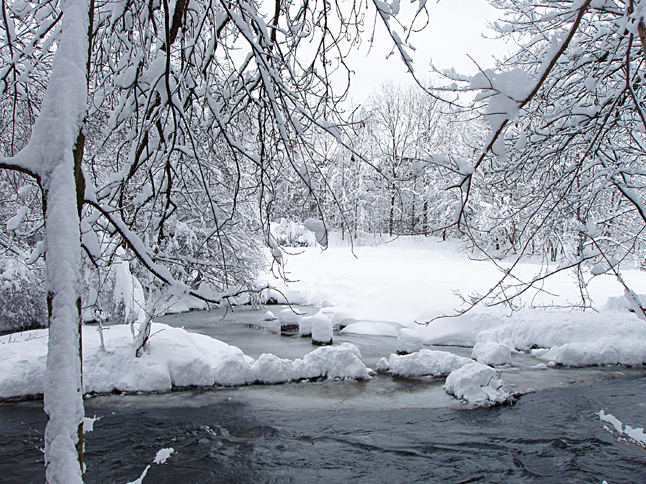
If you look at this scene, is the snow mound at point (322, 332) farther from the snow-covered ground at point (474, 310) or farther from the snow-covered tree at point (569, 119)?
the snow-covered tree at point (569, 119)

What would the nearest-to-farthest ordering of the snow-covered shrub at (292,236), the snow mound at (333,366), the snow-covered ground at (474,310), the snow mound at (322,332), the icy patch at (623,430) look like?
the icy patch at (623,430)
the snow mound at (333,366)
the snow-covered ground at (474,310)
the snow mound at (322,332)
the snow-covered shrub at (292,236)

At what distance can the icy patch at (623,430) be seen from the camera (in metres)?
6.09

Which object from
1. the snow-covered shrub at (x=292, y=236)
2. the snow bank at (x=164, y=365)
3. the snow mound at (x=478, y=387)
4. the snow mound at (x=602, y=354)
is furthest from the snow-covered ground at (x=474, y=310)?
the snow-covered shrub at (x=292, y=236)

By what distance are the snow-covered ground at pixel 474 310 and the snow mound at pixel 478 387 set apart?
47.6 inches

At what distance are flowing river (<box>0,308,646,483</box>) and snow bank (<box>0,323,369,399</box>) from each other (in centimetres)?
29

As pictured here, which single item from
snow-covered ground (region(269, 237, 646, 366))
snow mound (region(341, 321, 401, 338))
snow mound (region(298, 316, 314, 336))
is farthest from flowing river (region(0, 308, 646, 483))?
snow mound (region(341, 321, 401, 338))

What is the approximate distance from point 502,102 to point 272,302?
18.7 metres

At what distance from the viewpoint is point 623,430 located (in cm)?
660

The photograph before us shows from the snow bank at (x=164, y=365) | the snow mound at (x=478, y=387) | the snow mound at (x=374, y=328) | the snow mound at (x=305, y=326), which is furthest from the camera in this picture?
the snow mound at (x=374, y=328)

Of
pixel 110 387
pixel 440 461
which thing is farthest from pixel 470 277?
pixel 110 387

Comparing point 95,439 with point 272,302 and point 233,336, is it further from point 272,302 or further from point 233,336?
point 272,302

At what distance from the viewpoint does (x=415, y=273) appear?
63.4 feet

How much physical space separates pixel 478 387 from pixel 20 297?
12006 millimetres

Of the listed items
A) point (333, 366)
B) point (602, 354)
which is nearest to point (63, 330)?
point (333, 366)
